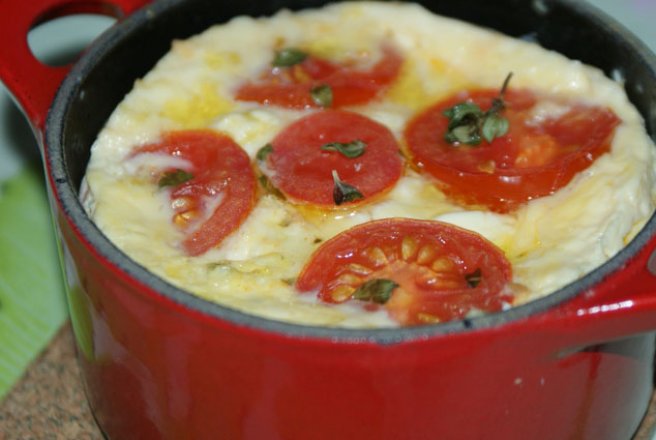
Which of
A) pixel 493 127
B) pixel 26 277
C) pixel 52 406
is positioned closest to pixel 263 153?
pixel 493 127

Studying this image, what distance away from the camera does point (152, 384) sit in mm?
2102

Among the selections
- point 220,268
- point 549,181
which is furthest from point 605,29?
point 220,268

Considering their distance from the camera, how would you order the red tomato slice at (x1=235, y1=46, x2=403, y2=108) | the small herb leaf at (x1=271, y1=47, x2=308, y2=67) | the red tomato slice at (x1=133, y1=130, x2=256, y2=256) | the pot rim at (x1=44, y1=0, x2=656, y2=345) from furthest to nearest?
1. the small herb leaf at (x1=271, y1=47, x2=308, y2=67)
2. the red tomato slice at (x1=235, y1=46, x2=403, y2=108)
3. the red tomato slice at (x1=133, y1=130, x2=256, y2=256)
4. the pot rim at (x1=44, y1=0, x2=656, y2=345)

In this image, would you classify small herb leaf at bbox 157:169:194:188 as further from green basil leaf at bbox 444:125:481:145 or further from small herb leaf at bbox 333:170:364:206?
green basil leaf at bbox 444:125:481:145

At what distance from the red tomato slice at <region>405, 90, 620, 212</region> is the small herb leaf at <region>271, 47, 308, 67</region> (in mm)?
393

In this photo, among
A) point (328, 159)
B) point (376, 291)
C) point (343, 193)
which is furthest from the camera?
point (328, 159)

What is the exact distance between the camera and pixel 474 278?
215 cm

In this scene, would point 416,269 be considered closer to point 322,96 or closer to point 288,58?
point 322,96

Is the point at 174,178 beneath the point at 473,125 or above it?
beneath

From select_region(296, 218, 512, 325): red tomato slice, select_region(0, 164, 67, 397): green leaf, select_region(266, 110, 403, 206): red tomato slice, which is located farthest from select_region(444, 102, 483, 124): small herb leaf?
select_region(0, 164, 67, 397): green leaf

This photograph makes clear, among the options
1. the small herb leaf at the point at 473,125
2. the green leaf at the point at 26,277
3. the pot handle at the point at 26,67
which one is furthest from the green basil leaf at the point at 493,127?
the green leaf at the point at 26,277

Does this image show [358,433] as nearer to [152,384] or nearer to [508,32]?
[152,384]

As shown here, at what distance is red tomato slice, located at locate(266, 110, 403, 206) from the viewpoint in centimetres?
244

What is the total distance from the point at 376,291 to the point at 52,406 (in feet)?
3.27
